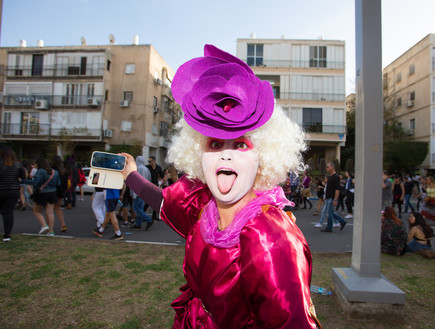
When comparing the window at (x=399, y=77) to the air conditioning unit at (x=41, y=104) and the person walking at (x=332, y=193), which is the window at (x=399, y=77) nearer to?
→ the person walking at (x=332, y=193)

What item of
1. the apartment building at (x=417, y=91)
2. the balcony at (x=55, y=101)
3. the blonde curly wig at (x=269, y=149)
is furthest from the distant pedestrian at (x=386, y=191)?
the balcony at (x=55, y=101)

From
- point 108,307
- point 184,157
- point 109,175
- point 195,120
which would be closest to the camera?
point 195,120

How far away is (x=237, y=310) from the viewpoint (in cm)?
123

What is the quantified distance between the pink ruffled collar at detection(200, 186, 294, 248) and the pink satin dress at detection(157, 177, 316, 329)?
0.4 inches

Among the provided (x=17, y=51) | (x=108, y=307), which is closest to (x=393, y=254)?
(x=108, y=307)

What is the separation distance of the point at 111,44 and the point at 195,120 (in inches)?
1258

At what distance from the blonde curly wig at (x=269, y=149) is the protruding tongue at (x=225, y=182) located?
21 cm

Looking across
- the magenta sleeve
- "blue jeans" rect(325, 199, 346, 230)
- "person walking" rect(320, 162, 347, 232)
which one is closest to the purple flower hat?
the magenta sleeve

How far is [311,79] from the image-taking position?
90.9ft

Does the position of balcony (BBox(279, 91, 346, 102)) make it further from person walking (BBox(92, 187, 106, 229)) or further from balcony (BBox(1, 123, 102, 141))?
person walking (BBox(92, 187, 106, 229))

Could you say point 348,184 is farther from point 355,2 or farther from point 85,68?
point 85,68

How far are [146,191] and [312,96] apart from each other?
92.9 feet

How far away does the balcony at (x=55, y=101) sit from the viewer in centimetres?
2688

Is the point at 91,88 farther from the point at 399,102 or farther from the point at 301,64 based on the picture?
the point at 399,102
